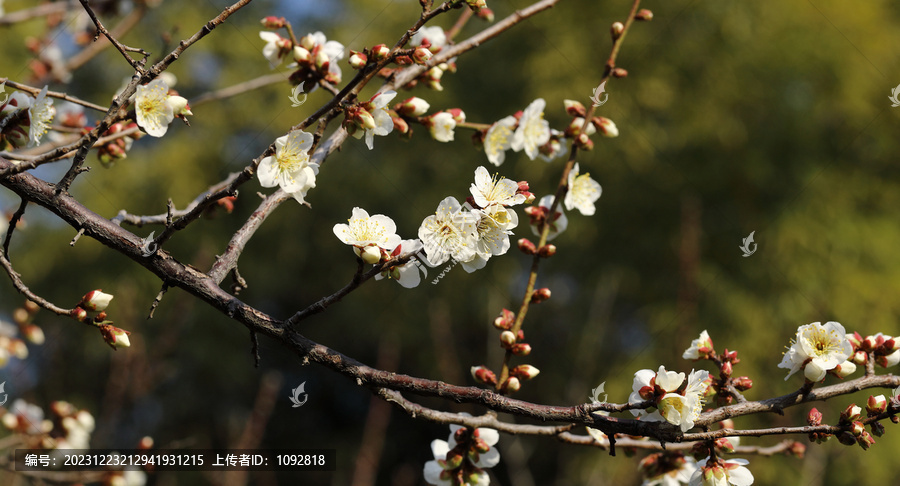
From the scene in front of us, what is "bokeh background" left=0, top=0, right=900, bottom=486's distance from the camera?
4520 millimetres

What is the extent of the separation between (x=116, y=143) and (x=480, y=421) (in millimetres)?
940

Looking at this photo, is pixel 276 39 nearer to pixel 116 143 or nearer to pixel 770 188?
pixel 116 143

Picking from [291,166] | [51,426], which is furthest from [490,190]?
[51,426]

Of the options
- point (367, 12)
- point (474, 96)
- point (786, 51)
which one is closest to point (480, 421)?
point (786, 51)

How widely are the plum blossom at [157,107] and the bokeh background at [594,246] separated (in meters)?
1.92

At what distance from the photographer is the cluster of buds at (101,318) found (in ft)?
3.07

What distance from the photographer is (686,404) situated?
2.64 feet

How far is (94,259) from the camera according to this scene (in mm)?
7523

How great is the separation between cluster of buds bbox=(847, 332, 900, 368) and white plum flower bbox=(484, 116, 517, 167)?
0.71m

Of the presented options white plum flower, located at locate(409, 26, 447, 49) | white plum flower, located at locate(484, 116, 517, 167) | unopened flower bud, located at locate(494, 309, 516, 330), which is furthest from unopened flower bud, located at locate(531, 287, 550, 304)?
white plum flower, located at locate(409, 26, 447, 49)

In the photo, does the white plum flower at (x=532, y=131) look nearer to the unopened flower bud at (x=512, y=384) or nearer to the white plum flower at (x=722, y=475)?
the unopened flower bud at (x=512, y=384)

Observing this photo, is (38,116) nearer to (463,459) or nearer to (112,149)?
(112,149)

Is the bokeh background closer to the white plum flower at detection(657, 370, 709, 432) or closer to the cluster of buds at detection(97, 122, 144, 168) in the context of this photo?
the cluster of buds at detection(97, 122, 144, 168)

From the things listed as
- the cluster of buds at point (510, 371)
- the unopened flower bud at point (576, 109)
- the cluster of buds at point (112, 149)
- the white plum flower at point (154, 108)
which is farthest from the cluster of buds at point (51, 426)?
the unopened flower bud at point (576, 109)
